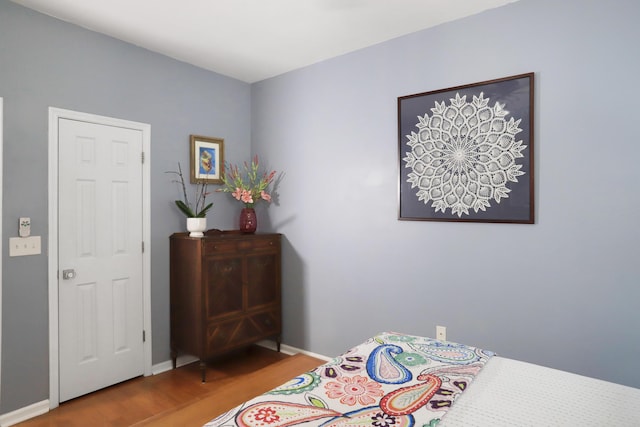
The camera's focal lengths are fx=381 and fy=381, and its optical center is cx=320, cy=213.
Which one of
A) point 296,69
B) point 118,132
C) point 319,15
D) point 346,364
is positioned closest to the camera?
point 346,364

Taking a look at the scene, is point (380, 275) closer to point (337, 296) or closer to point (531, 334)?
point (337, 296)

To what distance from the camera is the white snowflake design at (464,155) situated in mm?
2379

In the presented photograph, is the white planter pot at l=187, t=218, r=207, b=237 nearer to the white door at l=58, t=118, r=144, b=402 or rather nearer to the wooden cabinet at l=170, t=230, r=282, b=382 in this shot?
the wooden cabinet at l=170, t=230, r=282, b=382

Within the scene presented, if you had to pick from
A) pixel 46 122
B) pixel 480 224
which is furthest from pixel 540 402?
pixel 46 122

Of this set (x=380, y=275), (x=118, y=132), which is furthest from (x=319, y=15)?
(x=380, y=275)

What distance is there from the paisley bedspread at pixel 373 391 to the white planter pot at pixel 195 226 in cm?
176

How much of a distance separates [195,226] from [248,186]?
76 cm

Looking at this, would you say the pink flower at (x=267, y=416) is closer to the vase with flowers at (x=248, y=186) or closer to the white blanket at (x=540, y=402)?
the white blanket at (x=540, y=402)

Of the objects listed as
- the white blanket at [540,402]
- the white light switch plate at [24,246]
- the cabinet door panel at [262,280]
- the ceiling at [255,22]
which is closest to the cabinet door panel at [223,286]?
the cabinet door panel at [262,280]

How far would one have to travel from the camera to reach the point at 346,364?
1.67 m

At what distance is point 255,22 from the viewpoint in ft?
8.55

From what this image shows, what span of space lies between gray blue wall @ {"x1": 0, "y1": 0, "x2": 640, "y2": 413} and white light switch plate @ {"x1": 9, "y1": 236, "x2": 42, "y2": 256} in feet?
0.14

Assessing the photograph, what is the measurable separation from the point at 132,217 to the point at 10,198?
2.48 feet

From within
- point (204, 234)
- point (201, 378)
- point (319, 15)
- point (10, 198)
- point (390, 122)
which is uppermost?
point (319, 15)
